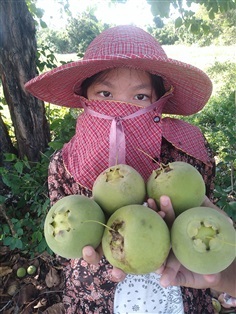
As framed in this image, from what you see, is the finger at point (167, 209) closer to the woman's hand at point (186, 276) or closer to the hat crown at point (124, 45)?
Answer: the woman's hand at point (186, 276)

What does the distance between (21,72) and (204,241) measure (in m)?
1.95

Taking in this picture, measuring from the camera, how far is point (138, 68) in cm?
139

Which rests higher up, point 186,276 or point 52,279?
point 186,276

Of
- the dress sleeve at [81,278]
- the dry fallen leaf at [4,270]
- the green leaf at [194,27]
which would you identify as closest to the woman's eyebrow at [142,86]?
the dress sleeve at [81,278]

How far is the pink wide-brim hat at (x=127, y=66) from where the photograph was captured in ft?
4.28

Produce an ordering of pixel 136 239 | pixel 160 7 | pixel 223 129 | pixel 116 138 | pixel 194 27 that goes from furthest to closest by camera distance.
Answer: pixel 194 27 → pixel 160 7 → pixel 223 129 → pixel 116 138 → pixel 136 239

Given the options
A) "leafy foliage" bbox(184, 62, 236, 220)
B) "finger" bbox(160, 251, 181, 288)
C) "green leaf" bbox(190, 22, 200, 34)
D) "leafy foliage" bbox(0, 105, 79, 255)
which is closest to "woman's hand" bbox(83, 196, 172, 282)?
"finger" bbox(160, 251, 181, 288)

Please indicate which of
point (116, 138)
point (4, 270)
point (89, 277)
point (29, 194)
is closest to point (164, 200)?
point (116, 138)

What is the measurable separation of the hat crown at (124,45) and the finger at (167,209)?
0.64 m

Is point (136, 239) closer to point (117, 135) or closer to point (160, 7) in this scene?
point (117, 135)

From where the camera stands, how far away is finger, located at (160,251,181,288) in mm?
932

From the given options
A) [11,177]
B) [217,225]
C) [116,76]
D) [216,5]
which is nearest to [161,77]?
[116,76]

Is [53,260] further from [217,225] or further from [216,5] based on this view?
[216,5]

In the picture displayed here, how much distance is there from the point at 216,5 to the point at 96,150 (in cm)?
153
